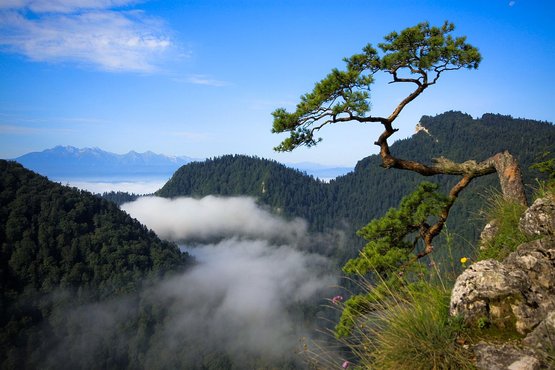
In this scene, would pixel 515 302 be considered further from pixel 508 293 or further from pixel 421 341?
pixel 421 341

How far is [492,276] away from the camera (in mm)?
4012

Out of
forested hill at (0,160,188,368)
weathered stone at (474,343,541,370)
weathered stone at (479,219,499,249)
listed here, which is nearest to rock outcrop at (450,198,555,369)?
weathered stone at (474,343,541,370)

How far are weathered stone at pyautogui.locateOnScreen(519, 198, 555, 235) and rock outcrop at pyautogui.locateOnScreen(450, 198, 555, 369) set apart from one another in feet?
2.10

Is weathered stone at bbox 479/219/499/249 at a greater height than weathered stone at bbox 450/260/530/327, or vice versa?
weathered stone at bbox 479/219/499/249

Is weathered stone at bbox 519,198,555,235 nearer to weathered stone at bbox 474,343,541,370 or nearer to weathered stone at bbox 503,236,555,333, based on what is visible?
weathered stone at bbox 503,236,555,333

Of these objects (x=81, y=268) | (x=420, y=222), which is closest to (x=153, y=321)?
(x=81, y=268)

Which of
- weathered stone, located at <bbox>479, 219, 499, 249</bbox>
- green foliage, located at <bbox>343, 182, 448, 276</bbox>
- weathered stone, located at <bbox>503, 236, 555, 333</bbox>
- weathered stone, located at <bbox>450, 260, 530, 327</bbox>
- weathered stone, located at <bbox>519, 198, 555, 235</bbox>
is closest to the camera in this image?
weathered stone, located at <bbox>503, 236, 555, 333</bbox>

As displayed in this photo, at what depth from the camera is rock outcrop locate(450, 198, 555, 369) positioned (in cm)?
338

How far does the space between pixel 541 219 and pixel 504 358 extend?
8.26 ft

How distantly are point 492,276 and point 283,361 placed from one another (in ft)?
583

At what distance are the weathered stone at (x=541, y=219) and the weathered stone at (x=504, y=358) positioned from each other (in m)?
2.13

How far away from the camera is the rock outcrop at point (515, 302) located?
3.38 metres

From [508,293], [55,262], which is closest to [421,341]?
[508,293]

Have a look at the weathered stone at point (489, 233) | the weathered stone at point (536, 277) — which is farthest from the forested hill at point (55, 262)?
the weathered stone at point (536, 277)
